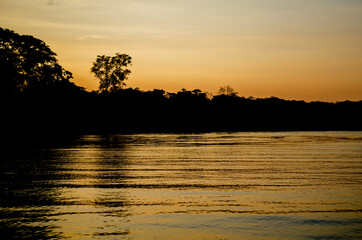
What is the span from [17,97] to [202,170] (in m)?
69.2

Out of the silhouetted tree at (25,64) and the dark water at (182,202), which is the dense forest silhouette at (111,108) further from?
the dark water at (182,202)

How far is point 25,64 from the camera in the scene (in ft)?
290

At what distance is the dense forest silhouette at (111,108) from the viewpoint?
88812 millimetres

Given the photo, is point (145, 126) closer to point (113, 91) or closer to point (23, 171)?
point (113, 91)

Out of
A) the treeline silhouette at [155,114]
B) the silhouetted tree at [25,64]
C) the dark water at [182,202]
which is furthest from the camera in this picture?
the treeline silhouette at [155,114]

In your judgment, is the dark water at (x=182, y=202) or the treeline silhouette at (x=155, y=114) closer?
the dark water at (x=182, y=202)

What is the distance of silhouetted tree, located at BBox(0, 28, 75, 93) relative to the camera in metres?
84.7

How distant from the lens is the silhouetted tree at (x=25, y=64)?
84688 millimetres

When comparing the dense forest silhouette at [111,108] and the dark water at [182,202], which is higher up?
the dense forest silhouette at [111,108]

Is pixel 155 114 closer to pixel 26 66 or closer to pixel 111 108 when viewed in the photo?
pixel 111 108

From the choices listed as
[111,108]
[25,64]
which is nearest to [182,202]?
[25,64]

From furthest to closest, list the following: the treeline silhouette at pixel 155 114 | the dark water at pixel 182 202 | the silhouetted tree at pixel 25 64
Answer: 1. the treeline silhouette at pixel 155 114
2. the silhouetted tree at pixel 25 64
3. the dark water at pixel 182 202

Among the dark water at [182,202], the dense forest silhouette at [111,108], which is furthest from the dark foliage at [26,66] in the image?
the dark water at [182,202]

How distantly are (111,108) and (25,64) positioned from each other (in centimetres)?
5418
